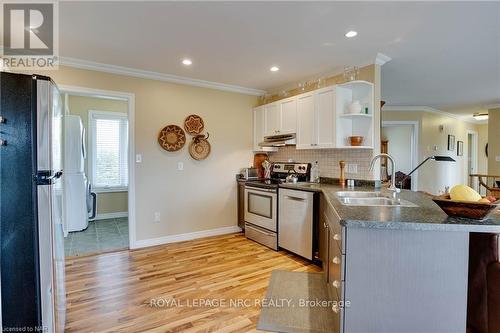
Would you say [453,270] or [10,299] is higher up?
[453,270]

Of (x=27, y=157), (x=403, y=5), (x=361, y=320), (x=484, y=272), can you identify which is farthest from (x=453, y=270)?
(x=27, y=157)

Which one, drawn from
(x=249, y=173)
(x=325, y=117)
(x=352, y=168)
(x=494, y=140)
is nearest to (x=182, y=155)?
(x=249, y=173)

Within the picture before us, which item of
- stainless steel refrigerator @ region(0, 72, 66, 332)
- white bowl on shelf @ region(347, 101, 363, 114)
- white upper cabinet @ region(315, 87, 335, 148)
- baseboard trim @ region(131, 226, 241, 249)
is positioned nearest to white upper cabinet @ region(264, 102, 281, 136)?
white upper cabinet @ region(315, 87, 335, 148)

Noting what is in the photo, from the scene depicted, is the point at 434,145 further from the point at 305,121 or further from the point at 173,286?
the point at 173,286

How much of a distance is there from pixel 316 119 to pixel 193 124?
183 cm

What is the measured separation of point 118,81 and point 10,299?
9.33 ft

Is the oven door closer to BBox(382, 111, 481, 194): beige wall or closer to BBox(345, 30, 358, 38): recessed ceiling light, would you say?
BBox(345, 30, 358, 38): recessed ceiling light

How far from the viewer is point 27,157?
57.1 inches

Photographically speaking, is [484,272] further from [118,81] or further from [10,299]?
[118,81]

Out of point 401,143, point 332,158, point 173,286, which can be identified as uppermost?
point 401,143

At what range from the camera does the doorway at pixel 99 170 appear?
4430 millimetres

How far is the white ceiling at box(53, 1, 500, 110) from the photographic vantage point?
83.1 inches

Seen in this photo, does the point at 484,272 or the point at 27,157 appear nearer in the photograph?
the point at 27,157

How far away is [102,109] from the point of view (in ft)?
17.8
